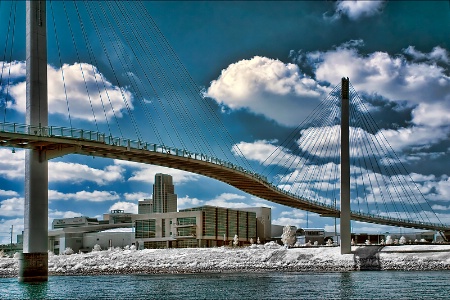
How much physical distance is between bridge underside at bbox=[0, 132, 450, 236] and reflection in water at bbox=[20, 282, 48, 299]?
10.2 metres

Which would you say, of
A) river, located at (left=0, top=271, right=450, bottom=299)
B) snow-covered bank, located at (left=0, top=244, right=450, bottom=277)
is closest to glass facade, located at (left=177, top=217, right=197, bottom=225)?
snow-covered bank, located at (left=0, top=244, right=450, bottom=277)

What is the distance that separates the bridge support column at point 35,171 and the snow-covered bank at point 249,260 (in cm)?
2998

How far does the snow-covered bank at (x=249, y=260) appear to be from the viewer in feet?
232

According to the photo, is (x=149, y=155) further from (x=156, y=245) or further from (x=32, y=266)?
(x=156, y=245)

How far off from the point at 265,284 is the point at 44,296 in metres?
16.7

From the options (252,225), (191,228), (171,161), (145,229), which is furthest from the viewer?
(252,225)

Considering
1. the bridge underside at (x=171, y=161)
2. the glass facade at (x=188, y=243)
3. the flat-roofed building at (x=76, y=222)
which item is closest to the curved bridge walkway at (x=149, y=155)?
the bridge underside at (x=171, y=161)

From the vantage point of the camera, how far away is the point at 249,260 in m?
81.0

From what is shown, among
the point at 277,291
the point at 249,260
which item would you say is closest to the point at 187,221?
the point at 249,260

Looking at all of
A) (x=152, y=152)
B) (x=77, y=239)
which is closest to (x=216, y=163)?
(x=152, y=152)

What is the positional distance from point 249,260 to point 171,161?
23.8 meters

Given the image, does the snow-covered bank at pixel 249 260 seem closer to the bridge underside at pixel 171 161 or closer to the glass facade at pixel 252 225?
the bridge underside at pixel 171 161

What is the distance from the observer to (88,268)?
288 feet

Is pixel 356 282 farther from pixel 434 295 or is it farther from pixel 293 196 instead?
pixel 293 196
